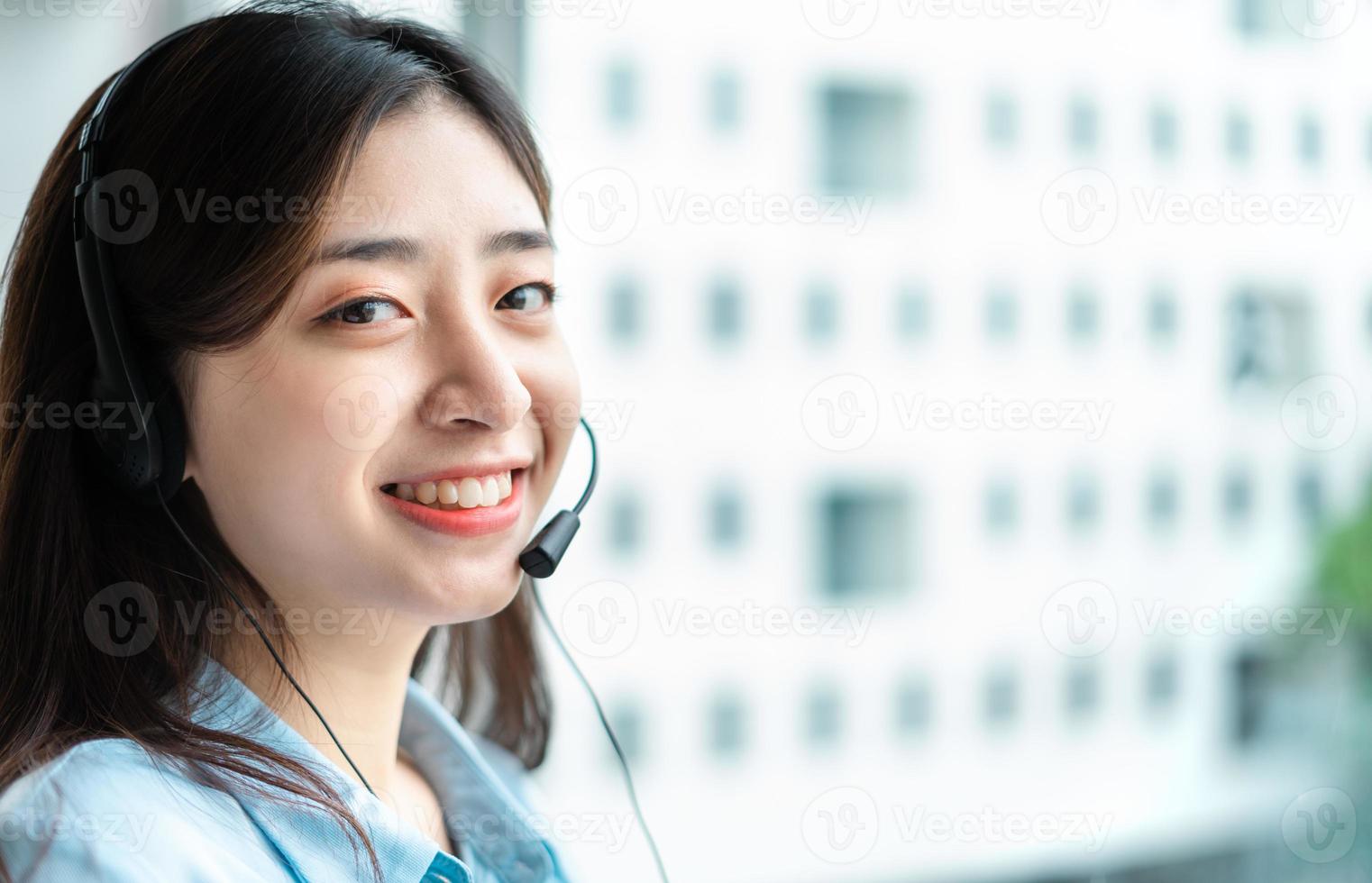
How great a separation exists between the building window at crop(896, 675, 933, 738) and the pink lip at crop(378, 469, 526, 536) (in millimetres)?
4392

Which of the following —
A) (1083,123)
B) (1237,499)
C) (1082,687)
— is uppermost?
(1083,123)

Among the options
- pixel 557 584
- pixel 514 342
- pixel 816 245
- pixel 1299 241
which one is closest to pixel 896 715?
pixel 816 245

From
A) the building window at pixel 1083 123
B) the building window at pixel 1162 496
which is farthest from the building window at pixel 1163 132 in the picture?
the building window at pixel 1162 496

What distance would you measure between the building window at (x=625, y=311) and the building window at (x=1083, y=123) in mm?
1575

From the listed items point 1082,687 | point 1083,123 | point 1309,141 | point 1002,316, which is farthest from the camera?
point 1082,687

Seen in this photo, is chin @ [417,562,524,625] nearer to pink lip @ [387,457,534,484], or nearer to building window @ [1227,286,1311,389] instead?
pink lip @ [387,457,534,484]

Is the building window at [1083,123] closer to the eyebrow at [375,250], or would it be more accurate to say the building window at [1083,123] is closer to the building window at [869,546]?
the building window at [869,546]

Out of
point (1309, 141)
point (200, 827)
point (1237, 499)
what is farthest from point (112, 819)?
point (1237, 499)

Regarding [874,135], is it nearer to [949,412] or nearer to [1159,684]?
[1159,684]

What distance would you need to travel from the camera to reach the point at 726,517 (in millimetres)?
4707

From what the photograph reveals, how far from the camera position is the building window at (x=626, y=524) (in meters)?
4.07

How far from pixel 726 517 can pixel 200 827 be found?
4.17m

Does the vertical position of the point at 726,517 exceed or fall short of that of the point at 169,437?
it falls short

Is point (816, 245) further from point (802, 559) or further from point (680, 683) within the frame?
point (680, 683)
